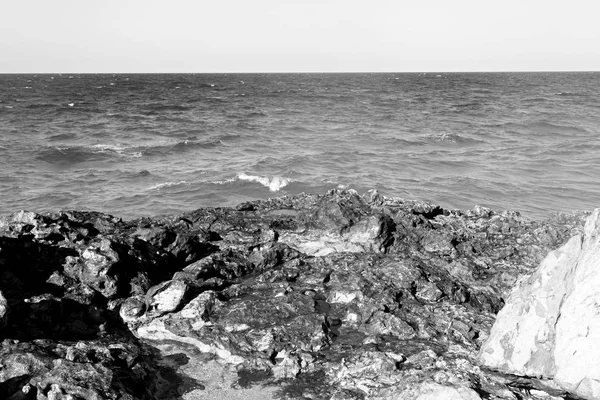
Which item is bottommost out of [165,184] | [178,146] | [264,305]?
[165,184]

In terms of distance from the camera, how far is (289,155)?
3834 cm

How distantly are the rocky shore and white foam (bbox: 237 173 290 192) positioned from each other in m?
13.1

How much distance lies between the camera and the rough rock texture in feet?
25.9

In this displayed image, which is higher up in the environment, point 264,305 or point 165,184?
point 264,305

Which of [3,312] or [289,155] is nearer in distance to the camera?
[3,312]

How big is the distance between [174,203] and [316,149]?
17459mm

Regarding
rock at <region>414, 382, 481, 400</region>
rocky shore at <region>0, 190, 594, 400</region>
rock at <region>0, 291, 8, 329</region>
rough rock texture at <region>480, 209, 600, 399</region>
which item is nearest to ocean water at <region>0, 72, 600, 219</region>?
rocky shore at <region>0, 190, 594, 400</region>

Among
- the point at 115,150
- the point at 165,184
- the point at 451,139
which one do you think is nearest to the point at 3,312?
the point at 165,184

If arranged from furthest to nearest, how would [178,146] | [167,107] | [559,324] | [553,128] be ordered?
[167,107]
[553,128]
[178,146]
[559,324]

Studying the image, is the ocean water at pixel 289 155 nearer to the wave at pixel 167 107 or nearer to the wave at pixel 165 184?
the wave at pixel 165 184

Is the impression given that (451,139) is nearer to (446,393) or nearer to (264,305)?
(264,305)

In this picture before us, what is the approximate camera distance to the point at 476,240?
15055 millimetres

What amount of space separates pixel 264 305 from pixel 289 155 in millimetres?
27956

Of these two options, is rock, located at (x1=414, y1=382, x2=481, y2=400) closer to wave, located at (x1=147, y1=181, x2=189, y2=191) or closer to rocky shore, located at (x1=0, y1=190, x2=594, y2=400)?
rocky shore, located at (x1=0, y1=190, x2=594, y2=400)
